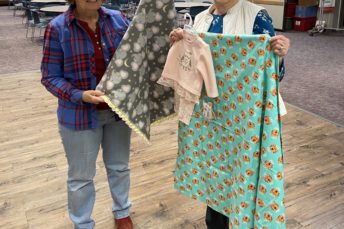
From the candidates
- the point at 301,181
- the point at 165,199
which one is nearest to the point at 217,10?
the point at 165,199

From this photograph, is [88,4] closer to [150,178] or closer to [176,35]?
[176,35]

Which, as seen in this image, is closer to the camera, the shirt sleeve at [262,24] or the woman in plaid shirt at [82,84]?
the shirt sleeve at [262,24]

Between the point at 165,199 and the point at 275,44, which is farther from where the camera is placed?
the point at 165,199

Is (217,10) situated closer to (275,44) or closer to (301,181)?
(275,44)

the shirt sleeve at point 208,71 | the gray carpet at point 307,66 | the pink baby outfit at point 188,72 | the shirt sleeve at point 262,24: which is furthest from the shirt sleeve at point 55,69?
the gray carpet at point 307,66

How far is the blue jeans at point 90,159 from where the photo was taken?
1780mm

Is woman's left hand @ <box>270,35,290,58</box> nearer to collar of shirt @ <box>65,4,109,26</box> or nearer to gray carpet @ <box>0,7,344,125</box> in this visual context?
collar of shirt @ <box>65,4,109,26</box>

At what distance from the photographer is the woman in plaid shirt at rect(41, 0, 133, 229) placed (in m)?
1.60

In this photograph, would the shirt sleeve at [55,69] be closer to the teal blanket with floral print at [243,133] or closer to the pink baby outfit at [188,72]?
the pink baby outfit at [188,72]

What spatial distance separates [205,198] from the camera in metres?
1.80

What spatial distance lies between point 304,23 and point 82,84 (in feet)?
28.4

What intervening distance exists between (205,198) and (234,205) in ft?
0.76

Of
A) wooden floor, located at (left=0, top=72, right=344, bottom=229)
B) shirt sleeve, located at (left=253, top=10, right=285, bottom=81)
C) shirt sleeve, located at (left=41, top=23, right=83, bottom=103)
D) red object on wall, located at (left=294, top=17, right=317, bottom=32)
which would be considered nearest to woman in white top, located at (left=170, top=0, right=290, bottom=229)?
shirt sleeve, located at (left=253, top=10, right=285, bottom=81)

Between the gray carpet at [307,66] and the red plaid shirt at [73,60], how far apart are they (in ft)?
9.60
